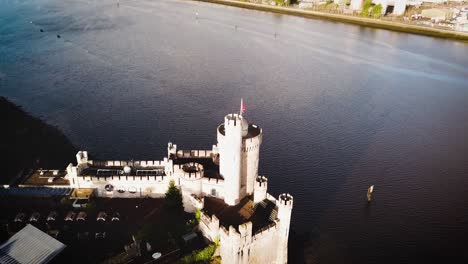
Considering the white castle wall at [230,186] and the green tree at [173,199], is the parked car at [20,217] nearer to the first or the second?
the white castle wall at [230,186]

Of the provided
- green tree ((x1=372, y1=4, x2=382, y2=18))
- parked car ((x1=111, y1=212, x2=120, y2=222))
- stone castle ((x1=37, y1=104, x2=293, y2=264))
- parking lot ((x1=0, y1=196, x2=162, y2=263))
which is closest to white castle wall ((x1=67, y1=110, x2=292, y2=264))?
stone castle ((x1=37, y1=104, x2=293, y2=264))

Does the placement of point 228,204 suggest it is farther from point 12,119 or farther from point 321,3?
point 321,3

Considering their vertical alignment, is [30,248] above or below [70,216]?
above

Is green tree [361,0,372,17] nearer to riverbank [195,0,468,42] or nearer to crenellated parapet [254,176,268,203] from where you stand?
riverbank [195,0,468,42]

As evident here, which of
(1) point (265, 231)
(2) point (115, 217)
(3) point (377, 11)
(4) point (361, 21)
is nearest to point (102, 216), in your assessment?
(2) point (115, 217)


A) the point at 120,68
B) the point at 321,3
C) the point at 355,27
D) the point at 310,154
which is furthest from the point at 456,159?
the point at 321,3

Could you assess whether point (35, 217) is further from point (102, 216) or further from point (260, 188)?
point (260, 188)

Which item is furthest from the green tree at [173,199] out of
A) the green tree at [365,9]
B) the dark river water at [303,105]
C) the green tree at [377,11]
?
the green tree at [365,9]
